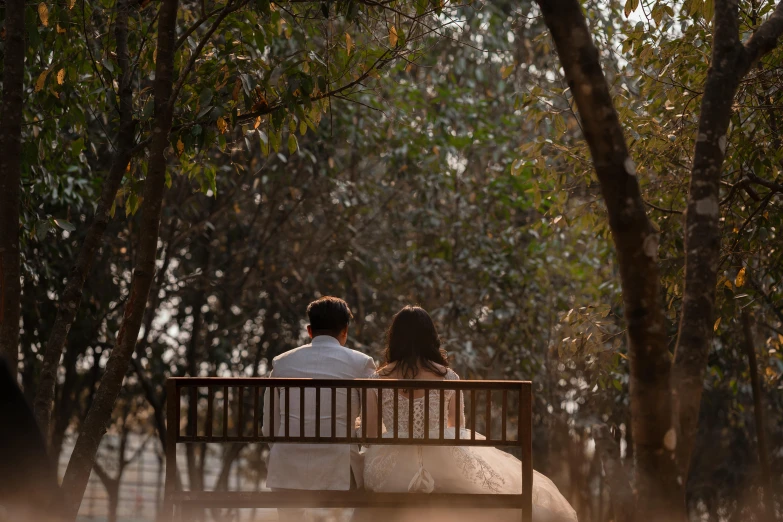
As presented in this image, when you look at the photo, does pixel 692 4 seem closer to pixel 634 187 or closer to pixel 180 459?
pixel 634 187

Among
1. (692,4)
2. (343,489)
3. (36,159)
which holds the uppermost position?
(692,4)

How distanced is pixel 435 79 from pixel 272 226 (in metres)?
2.76

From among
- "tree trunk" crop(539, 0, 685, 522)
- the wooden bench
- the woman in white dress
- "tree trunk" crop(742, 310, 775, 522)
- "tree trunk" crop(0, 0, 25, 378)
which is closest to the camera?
"tree trunk" crop(539, 0, 685, 522)

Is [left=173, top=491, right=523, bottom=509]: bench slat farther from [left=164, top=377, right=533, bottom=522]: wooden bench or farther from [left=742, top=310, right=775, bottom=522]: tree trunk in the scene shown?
[left=742, top=310, right=775, bottom=522]: tree trunk

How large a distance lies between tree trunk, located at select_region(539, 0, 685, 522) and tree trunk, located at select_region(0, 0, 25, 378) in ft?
8.52

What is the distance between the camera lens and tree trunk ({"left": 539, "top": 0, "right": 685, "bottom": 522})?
351 centimetres

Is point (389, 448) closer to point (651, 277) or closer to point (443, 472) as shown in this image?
point (443, 472)

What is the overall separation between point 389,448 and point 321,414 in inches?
14.3

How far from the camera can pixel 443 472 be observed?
469 centimetres

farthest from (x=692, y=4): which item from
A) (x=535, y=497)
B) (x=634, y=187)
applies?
(x=535, y=497)

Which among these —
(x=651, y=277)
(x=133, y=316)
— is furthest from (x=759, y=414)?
(x=133, y=316)

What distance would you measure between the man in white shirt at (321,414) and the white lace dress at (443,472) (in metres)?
0.14

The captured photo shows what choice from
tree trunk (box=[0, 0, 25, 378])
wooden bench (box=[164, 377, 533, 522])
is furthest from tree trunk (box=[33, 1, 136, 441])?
wooden bench (box=[164, 377, 533, 522])

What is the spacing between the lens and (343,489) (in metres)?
4.68
